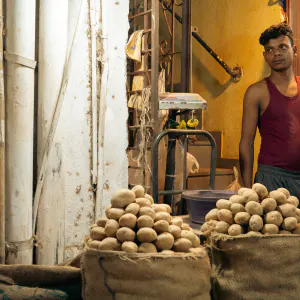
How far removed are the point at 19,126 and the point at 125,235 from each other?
117cm

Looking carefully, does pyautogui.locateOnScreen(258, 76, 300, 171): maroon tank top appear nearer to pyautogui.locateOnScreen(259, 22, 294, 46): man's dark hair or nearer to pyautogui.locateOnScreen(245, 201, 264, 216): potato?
pyautogui.locateOnScreen(259, 22, 294, 46): man's dark hair

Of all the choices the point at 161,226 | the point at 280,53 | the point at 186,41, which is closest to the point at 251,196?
the point at 161,226

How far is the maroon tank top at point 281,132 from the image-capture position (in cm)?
327

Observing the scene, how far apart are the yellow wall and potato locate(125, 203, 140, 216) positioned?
431 cm

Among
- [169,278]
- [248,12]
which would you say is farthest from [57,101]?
[248,12]

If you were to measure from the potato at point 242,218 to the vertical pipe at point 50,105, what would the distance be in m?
1.27

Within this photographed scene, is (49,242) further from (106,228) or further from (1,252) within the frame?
(106,228)

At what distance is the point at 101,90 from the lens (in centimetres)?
270

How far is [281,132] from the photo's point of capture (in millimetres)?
3334

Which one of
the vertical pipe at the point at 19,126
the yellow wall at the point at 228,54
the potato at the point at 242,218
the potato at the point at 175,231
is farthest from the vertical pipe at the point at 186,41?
the potato at the point at 175,231

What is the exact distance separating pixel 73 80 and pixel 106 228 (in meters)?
1.36

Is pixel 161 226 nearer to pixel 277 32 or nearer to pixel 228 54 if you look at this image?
pixel 277 32

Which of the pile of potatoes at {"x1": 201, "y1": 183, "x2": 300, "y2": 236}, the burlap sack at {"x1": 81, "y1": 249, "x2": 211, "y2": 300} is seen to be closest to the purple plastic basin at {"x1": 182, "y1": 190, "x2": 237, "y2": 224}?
the pile of potatoes at {"x1": 201, "y1": 183, "x2": 300, "y2": 236}

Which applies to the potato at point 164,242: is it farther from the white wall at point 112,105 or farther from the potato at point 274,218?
the white wall at point 112,105
